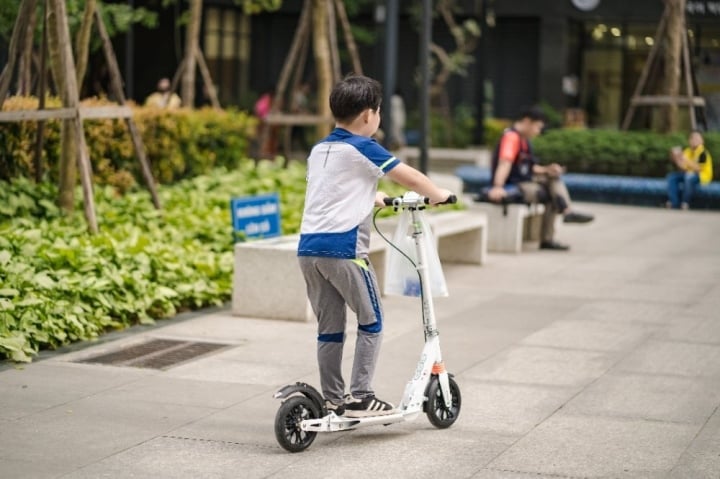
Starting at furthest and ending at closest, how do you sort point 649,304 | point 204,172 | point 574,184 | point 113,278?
1. point 574,184
2. point 204,172
3. point 649,304
4. point 113,278

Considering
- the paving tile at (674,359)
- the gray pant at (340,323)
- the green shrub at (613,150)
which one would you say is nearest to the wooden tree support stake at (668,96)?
the green shrub at (613,150)

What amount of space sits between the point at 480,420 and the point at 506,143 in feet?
24.0

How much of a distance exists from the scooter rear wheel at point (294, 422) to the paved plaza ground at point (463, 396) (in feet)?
0.23

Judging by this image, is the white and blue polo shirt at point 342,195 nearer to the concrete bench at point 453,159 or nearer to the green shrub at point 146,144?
the green shrub at point 146,144

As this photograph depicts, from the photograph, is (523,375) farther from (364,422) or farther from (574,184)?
(574,184)

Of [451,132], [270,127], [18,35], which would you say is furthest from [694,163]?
[18,35]

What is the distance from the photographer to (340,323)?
637 cm

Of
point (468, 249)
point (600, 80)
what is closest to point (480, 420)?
point (468, 249)

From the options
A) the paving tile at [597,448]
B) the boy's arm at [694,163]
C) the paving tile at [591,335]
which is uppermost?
the boy's arm at [694,163]

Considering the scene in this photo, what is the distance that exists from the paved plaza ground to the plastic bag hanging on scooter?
727 millimetres

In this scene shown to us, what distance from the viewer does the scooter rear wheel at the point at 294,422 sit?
19.8ft

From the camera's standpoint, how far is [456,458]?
20.2 ft

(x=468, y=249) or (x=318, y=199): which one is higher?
(x=318, y=199)

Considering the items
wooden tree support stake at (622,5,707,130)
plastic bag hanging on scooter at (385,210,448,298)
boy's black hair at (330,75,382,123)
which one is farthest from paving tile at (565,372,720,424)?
wooden tree support stake at (622,5,707,130)
